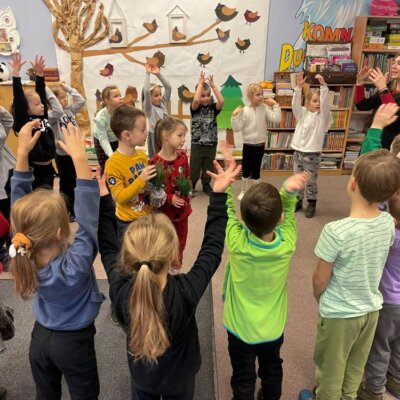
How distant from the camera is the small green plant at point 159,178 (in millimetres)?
2094

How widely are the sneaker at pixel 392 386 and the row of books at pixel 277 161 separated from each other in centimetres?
336

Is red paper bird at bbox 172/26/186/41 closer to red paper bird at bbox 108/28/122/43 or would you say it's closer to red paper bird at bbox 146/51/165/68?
red paper bird at bbox 146/51/165/68

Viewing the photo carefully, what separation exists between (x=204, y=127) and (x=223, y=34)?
1501 millimetres

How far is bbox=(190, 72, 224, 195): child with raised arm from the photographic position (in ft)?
12.6

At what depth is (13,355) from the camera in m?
2.06

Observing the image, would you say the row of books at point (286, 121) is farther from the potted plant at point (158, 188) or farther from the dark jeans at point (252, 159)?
the potted plant at point (158, 188)

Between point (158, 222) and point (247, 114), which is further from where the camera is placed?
point (247, 114)

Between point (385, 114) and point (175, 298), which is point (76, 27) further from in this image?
Result: point (175, 298)

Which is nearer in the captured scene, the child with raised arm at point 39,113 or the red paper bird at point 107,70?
the child with raised arm at point 39,113

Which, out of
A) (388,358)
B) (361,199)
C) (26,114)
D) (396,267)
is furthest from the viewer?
(26,114)

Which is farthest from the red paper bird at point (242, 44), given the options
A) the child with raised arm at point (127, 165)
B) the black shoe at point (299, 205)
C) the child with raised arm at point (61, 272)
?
the child with raised arm at point (61, 272)

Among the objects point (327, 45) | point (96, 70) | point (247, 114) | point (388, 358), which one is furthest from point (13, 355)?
point (327, 45)

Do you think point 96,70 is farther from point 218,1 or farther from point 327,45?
point 327,45

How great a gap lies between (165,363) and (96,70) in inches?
170
